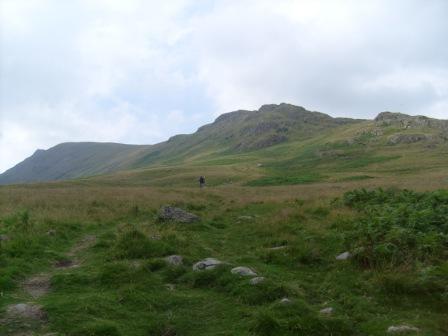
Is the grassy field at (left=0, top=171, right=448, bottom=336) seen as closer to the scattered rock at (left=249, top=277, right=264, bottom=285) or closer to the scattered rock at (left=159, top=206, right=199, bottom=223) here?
the scattered rock at (left=249, top=277, right=264, bottom=285)

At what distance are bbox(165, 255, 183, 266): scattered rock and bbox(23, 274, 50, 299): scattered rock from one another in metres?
3.46

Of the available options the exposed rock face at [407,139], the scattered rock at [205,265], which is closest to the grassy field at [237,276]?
the scattered rock at [205,265]

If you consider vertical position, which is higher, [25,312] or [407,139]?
[407,139]

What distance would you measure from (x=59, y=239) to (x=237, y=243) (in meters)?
7.21

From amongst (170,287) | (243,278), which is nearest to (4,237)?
(170,287)

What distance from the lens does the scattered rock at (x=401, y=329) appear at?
778cm

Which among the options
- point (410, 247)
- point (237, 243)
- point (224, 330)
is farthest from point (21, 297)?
point (410, 247)

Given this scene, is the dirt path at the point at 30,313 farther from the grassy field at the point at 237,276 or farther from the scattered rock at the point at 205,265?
the scattered rock at the point at 205,265

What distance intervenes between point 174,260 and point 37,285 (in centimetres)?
394

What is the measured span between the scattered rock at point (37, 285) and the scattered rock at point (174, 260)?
3460 millimetres

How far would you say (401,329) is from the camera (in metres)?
7.89

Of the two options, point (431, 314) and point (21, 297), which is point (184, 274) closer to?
point (21, 297)

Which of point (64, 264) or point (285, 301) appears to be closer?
point (285, 301)

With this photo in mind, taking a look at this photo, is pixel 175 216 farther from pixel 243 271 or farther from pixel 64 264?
pixel 243 271
